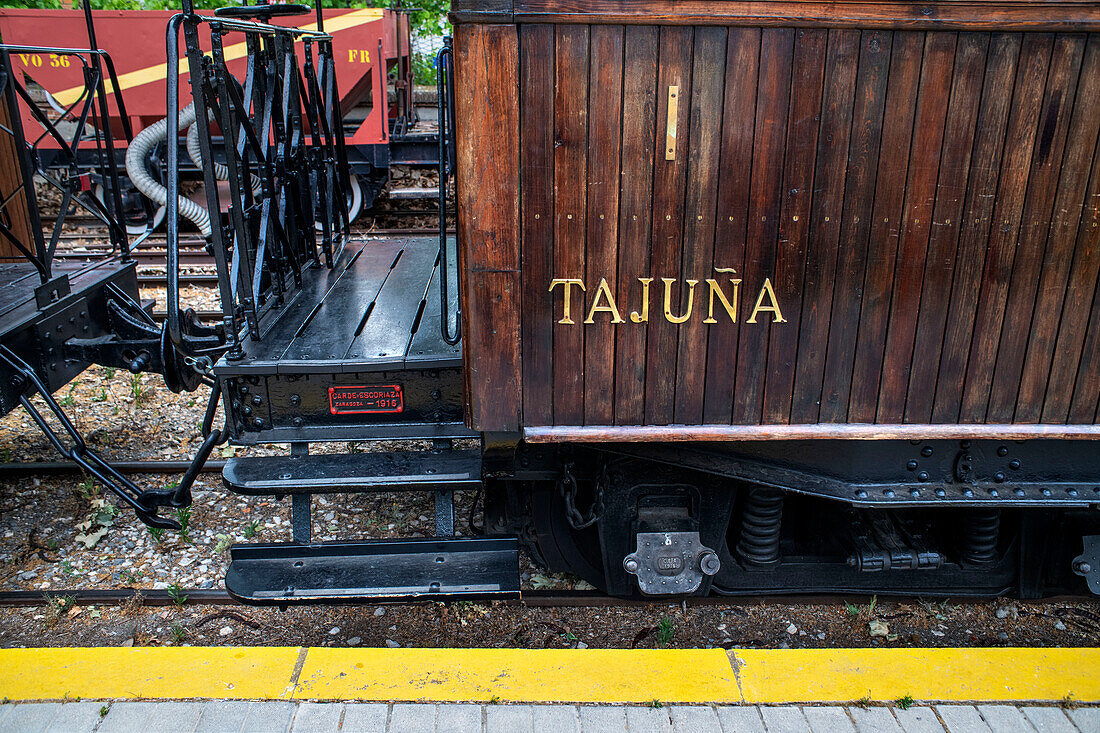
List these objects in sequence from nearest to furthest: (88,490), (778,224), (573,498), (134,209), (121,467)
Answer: (778,224) < (573,498) < (88,490) < (121,467) < (134,209)

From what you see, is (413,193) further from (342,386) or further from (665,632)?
(665,632)

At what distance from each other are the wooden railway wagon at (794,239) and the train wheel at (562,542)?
2.43 feet

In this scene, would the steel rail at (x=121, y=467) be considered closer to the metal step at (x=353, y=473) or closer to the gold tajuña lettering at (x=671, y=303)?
the metal step at (x=353, y=473)

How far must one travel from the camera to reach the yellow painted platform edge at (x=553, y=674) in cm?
291

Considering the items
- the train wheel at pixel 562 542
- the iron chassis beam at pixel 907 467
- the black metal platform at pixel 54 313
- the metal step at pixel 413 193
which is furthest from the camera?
the metal step at pixel 413 193

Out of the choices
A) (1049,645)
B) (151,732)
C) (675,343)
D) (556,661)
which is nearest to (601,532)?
(556,661)

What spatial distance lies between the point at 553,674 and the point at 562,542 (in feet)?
2.83

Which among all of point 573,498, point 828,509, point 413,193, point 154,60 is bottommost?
→ point 828,509

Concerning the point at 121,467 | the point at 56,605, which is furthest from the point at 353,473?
the point at 121,467

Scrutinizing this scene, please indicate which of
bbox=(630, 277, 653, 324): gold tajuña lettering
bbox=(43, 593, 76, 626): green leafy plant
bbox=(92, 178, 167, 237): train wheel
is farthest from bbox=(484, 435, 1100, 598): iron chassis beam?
bbox=(92, 178, 167, 237): train wheel

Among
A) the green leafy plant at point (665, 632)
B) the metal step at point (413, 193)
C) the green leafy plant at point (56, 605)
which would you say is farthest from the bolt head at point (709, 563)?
the metal step at point (413, 193)

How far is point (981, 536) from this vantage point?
11.7ft

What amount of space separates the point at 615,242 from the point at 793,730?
1850 mm

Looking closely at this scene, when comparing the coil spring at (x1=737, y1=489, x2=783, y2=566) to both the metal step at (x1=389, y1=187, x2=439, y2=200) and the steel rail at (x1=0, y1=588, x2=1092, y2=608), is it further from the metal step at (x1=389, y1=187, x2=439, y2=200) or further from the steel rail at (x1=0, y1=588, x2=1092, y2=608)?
the metal step at (x1=389, y1=187, x2=439, y2=200)
